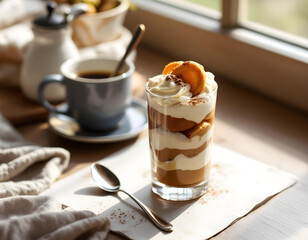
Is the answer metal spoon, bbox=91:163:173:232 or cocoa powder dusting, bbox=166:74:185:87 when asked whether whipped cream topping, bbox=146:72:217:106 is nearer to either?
cocoa powder dusting, bbox=166:74:185:87

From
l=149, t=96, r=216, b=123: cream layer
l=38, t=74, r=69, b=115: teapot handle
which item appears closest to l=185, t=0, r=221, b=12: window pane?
l=38, t=74, r=69, b=115: teapot handle

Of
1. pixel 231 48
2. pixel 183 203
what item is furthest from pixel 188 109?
pixel 231 48

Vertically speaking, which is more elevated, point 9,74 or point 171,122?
point 171,122

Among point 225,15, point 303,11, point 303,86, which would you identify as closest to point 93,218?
point 303,86

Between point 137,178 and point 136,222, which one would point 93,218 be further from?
point 137,178

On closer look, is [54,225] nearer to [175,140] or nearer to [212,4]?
[175,140]
